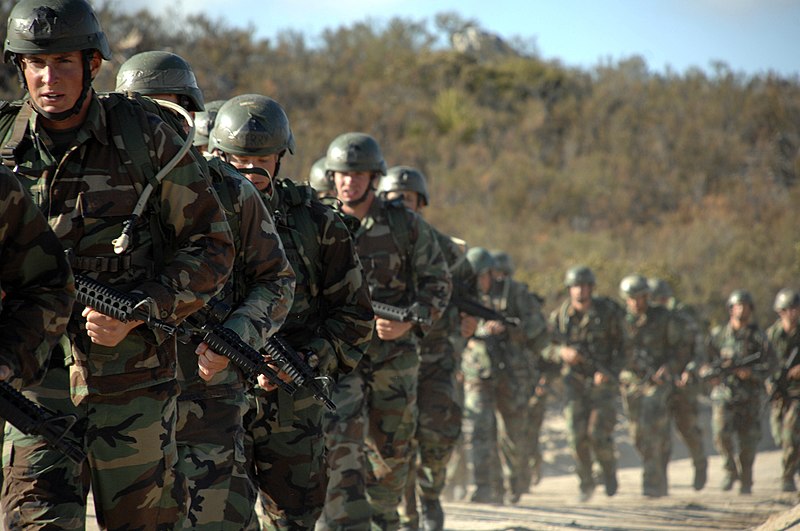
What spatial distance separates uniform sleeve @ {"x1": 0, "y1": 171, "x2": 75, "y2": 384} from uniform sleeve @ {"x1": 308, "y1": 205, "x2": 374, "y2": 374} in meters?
2.28

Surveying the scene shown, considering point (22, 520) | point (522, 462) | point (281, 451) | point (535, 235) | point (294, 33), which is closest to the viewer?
point (22, 520)

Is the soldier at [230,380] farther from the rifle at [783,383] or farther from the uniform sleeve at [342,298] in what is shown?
the rifle at [783,383]

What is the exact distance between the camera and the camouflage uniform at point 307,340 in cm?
543

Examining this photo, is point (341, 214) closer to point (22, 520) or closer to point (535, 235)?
point (22, 520)

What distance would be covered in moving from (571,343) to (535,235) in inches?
745

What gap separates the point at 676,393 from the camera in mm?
15664

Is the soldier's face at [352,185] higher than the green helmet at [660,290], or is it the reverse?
the green helmet at [660,290]

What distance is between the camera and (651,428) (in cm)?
1463

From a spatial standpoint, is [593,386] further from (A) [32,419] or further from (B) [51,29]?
(A) [32,419]

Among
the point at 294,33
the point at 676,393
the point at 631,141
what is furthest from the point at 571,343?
the point at 294,33

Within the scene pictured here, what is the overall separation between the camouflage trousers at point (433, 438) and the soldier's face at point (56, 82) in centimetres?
526

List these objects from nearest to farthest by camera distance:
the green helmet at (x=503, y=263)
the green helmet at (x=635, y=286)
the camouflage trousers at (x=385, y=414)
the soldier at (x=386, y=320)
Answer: the camouflage trousers at (x=385, y=414), the soldier at (x=386, y=320), the green helmet at (x=503, y=263), the green helmet at (x=635, y=286)

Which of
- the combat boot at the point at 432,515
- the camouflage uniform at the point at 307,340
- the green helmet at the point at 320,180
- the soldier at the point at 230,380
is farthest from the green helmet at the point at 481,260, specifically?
the soldier at the point at 230,380

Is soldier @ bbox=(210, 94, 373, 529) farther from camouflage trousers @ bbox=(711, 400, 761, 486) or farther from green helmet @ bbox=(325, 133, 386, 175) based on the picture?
camouflage trousers @ bbox=(711, 400, 761, 486)
